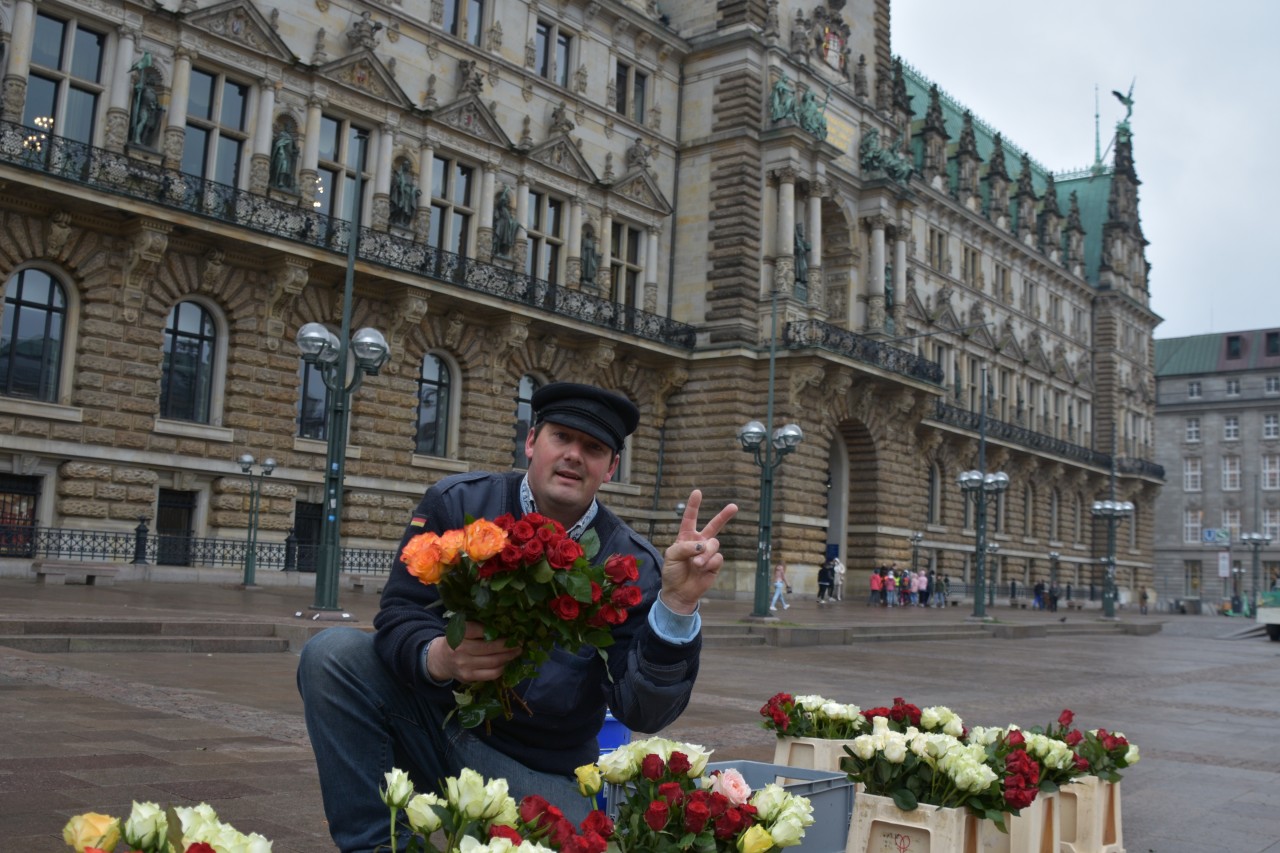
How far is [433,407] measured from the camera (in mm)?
29375

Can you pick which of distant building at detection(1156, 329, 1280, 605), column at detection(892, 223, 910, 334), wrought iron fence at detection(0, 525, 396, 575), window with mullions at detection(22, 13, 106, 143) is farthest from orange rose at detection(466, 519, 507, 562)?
distant building at detection(1156, 329, 1280, 605)

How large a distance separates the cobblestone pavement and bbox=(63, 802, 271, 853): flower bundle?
8.46 feet

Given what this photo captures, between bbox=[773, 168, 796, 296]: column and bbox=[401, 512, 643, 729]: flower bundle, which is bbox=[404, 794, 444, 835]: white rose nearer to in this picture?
bbox=[401, 512, 643, 729]: flower bundle

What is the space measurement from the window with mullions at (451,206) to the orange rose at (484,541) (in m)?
27.1

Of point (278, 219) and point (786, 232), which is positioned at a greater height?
point (786, 232)

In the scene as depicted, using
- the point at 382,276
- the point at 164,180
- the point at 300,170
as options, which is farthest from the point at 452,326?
the point at 164,180

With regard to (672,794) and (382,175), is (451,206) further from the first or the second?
(672,794)

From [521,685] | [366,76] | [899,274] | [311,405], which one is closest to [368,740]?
[521,685]

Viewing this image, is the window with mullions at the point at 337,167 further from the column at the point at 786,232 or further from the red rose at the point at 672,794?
the red rose at the point at 672,794

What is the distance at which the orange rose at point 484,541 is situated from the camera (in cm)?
275

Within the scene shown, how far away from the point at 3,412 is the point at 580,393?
68.8 ft

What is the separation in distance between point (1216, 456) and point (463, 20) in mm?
75536

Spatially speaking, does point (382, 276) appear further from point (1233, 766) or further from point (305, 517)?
point (1233, 766)

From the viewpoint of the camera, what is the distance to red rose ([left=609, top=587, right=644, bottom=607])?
9.50ft
